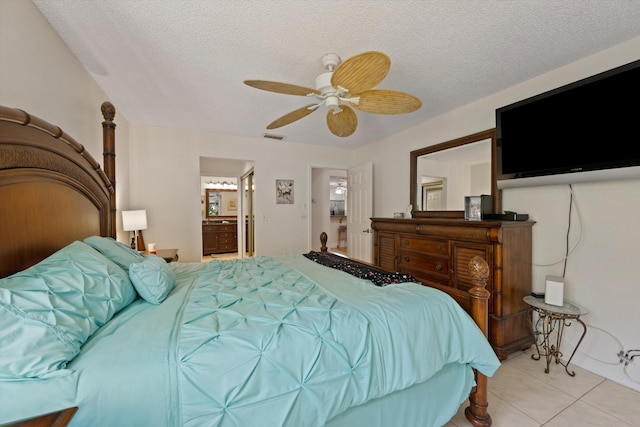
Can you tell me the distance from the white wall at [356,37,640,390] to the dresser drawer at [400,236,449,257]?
78cm

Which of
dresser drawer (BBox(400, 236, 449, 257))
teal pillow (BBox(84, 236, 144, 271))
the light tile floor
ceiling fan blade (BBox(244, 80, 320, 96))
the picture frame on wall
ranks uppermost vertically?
ceiling fan blade (BBox(244, 80, 320, 96))

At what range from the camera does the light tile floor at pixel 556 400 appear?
5.07 feet

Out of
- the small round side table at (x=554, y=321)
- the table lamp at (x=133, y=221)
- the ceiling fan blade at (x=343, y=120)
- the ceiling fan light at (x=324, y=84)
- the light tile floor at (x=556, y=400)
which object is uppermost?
the ceiling fan light at (x=324, y=84)

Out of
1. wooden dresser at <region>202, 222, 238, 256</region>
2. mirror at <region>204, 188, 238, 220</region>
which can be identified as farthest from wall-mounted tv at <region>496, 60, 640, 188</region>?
mirror at <region>204, 188, 238, 220</region>

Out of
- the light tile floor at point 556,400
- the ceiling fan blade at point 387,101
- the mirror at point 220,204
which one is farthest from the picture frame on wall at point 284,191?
the mirror at point 220,204

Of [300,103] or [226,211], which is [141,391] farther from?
[226,211]

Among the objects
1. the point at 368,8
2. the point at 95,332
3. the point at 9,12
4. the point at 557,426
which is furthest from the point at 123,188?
the point at 557,426

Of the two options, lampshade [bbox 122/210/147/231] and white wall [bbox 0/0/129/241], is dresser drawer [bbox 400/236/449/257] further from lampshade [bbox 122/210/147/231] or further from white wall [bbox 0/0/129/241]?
white wall [bbox 0/0/129/241]

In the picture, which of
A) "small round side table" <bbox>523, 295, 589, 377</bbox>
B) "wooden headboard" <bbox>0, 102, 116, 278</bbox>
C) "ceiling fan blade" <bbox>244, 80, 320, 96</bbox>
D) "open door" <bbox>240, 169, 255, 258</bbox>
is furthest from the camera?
"open door" <bbox>240, 169, 255, 258</bbox>

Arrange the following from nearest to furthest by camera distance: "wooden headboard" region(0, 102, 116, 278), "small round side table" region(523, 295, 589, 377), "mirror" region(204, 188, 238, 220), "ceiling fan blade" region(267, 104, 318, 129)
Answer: "wooden headboard" region(0, 102, 116, 278) < "small round side table" region(523, 295, 589, 377) < "ceiling fan blade" region(267, 104, 318, 129) < "mirror" region(204, 188, 238, 220)

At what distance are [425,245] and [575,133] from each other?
1.51 metres

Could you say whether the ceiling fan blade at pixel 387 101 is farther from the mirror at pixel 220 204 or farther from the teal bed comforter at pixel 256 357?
the mirror at pixel 220 204

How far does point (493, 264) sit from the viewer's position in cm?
213

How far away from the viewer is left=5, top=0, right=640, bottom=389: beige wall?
5.30 feet
